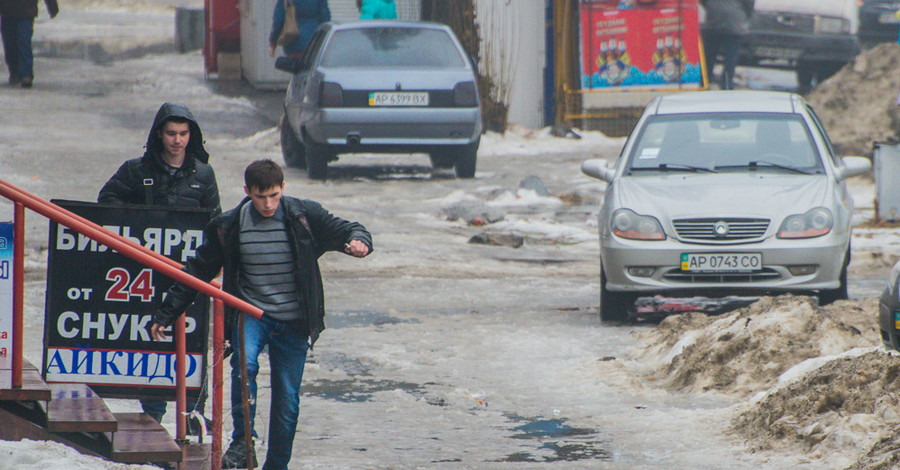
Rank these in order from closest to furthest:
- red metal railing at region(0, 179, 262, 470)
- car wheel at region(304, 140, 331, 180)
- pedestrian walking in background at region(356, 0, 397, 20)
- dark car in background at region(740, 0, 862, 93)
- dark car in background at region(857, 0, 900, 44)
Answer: red metal railing at region(0, 179, 262, 470)
car wheel at region(304, 140, 331, 180)
pedestrian walking in background at region(356, 0, 397, 20)
dark car in background at region(740, 0, 862, 93)
dark car in background at region(857, 0, 900, 44)

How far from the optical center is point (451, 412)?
703 centimetres

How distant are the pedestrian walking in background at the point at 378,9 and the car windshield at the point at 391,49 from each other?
2.91 m

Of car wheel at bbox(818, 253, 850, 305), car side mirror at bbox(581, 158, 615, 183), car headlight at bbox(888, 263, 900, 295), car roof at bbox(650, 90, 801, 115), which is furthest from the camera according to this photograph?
car roof at bbox(650, 90, 801, 115)

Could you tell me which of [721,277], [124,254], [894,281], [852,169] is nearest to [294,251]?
[124,254]

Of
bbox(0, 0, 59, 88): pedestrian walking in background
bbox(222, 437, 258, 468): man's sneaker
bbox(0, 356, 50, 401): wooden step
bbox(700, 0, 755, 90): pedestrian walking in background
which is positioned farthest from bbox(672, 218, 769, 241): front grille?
bbox(0, 0, 59, 88): pedestrian walking in background

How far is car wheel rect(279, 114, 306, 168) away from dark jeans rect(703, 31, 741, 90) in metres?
7.29

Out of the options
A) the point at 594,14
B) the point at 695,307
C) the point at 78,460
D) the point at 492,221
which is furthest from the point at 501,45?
the point at 78,460

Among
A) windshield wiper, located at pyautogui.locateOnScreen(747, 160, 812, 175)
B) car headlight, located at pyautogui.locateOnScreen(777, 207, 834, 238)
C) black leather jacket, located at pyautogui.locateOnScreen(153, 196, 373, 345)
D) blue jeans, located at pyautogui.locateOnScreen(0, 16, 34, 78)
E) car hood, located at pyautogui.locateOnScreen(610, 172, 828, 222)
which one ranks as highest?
black leather jacket, located at pyautogui.locateOnScreen(153, 196, 373, 345)

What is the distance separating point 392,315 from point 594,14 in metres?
11.7

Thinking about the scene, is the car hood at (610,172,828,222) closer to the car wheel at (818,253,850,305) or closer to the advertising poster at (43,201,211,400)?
the car wheel at (818,253,850,305)

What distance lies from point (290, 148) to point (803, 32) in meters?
9.40

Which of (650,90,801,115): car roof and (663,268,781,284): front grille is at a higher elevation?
(650,90,801,115): car roof

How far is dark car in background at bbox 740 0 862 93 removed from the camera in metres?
22.3

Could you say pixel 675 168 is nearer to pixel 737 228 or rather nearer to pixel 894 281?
pixel 737 228
